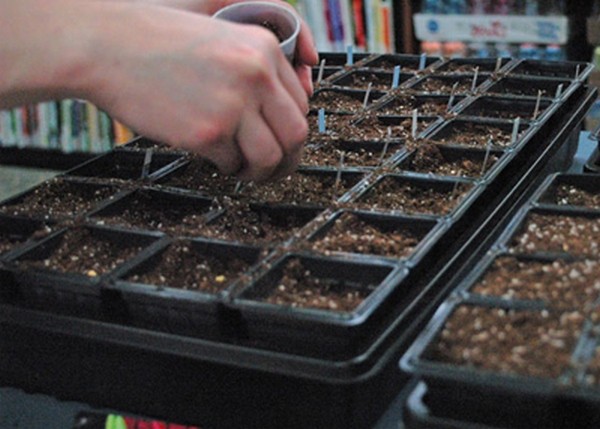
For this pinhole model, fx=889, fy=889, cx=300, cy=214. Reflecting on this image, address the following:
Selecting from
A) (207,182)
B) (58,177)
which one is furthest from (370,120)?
(58,177)

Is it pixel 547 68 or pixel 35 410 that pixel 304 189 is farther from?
pixel 547 68

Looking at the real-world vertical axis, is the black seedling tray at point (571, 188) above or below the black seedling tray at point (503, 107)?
above

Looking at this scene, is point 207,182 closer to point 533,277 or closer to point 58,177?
point 58,177

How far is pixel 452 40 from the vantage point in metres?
3.20

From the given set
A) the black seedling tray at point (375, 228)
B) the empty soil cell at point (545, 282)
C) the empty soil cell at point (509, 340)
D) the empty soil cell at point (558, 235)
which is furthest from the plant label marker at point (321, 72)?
the empty soil cell at point (509, 340)

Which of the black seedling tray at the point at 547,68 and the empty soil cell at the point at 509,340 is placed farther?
the black seedling tray at the point at 547,68

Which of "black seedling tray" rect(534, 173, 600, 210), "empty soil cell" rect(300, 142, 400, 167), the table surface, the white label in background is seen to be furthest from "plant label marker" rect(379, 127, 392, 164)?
the white label in background

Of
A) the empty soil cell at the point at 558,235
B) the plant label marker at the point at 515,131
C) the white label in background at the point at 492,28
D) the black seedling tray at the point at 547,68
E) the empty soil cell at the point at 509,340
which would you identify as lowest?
the white label in background at the point at 492,28

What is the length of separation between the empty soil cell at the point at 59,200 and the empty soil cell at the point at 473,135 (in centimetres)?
58

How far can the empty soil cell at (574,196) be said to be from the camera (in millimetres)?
1250

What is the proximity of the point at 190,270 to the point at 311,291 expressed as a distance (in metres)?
0.17

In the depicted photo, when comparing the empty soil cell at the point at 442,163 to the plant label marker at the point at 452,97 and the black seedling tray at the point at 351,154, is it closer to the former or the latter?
the black seedling tray at the point at 351,154

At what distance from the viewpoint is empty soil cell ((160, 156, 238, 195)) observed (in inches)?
55.0

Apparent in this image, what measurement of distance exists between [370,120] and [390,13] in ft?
5.85
